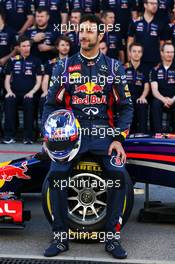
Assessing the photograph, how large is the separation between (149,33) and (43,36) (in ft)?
5.97

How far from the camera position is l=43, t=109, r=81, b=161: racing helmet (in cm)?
496

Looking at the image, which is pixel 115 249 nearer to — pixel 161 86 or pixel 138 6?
pixel 161 86

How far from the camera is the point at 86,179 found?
17.4 ft

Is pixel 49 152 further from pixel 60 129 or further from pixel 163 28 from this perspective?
pixel 163 28

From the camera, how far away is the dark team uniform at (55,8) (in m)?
11.2

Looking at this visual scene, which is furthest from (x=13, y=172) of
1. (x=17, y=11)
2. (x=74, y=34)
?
(x=17, y=11)

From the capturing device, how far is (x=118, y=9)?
36.4 ft

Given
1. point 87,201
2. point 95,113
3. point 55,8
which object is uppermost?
point 55,8

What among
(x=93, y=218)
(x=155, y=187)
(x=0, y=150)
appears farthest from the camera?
(x=0, y=150)

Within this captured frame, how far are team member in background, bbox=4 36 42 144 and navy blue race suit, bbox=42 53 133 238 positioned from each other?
500cm

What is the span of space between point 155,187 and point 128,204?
2.18 m

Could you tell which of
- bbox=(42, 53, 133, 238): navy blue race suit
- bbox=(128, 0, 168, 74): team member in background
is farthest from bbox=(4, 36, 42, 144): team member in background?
bbox=(42, 53, 133, 238): navy blue race suit

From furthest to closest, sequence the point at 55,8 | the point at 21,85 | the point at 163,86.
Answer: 1. the point at 55,8
2. the point at 21,85
3. the point at 163,86

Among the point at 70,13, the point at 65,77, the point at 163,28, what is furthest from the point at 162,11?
the point at 65,77
